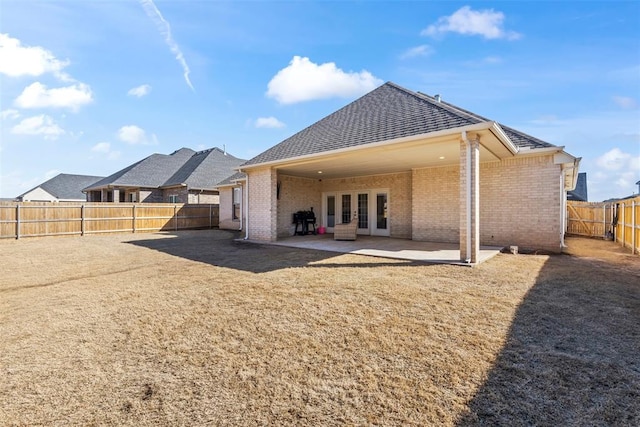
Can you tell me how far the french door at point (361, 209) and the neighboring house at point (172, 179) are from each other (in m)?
8.56

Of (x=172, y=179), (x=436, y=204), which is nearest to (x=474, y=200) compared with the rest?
(x=436, y=204)

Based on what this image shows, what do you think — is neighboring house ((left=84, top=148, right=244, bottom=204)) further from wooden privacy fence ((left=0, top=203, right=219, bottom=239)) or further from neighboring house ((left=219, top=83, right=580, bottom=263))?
neighboring house ((left=219, top=83, right=580, bottom=263))

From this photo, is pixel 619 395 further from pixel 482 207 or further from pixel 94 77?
pixel 94 77

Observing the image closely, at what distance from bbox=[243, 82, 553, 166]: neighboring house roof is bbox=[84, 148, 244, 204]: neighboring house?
1046cm

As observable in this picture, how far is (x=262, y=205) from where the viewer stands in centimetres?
1225

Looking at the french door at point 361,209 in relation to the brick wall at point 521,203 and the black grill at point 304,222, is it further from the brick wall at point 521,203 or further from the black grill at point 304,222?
the brick wall at point 521,203

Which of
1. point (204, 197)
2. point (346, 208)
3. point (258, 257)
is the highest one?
point (204, 197)

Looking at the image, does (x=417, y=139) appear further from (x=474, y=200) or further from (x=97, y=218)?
(x=97, y=218)

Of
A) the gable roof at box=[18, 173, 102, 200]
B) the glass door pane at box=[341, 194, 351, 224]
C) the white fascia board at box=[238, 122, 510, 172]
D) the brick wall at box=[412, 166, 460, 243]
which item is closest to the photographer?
the white fascia board at box=[238, 122, 510, 172]

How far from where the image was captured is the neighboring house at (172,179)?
827 inches

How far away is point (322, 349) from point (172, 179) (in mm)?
22337

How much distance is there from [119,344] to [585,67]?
542 inches

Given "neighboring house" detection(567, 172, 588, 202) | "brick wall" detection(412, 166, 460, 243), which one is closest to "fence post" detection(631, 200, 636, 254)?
"brick wall" detection(412, 166, 460, 243)

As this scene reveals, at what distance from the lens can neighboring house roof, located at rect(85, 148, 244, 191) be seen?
21234 mm
